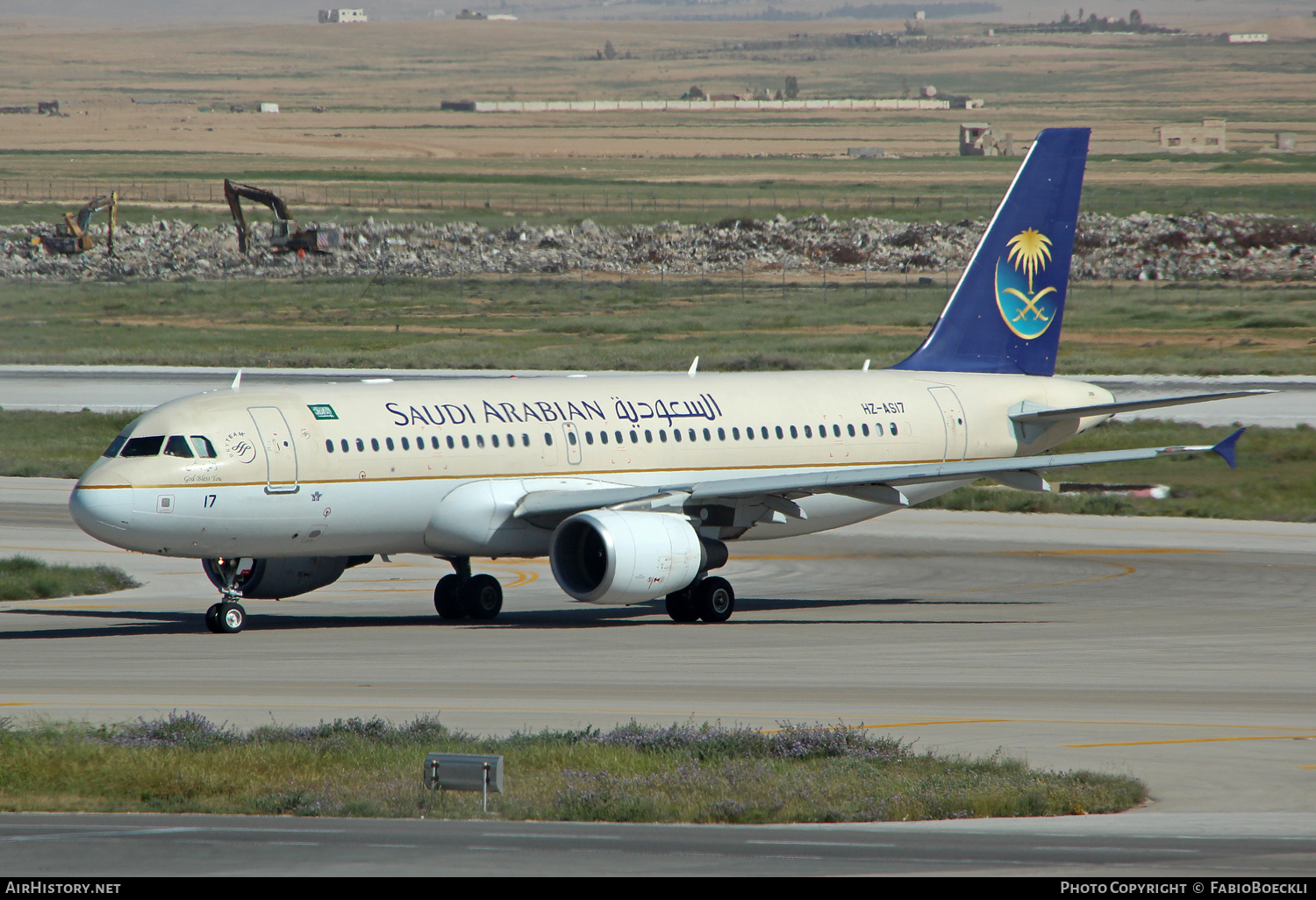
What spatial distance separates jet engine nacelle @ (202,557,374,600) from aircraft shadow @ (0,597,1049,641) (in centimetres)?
72

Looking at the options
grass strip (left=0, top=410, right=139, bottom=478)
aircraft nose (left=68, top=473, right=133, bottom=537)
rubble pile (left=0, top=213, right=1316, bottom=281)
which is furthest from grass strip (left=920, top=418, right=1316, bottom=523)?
rubble pile (left=0, top=213, right=1316, bottom=281)

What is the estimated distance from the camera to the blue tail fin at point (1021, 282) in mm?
44281

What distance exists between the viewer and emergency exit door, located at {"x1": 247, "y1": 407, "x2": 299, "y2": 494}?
33375 mm

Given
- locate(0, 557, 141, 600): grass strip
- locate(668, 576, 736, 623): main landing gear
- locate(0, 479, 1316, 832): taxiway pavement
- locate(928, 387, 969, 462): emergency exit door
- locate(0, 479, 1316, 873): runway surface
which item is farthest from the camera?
locate(928, 387, 969, 462): emergency exit door

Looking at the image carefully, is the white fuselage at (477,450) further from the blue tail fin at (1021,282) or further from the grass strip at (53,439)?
the grass strip at (53,439)

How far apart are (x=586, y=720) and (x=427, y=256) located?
13290cm

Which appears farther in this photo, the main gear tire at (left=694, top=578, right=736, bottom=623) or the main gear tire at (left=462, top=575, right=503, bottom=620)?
the main gear tire at (left=462, top=575, right=503, bottom=620)

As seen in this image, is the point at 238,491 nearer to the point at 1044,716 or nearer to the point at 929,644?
the point at 929,644

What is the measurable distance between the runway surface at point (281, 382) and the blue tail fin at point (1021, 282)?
26.9 meters

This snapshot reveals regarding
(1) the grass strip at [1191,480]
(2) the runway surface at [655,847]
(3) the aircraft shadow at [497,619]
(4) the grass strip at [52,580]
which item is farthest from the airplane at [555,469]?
(2) the runway surface at [655,847]

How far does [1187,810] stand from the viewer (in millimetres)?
18531

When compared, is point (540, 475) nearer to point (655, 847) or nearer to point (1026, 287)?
point (1026, 287)

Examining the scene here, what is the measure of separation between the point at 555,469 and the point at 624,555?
3.84 meters

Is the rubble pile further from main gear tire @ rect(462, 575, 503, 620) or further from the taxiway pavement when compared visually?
main gear tire @ rect(462, 575, 503, 620)
